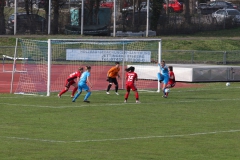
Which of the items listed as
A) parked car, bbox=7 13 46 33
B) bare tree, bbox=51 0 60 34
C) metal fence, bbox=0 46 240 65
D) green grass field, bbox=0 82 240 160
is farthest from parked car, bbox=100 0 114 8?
green grass field, bbox=0 82 240 160

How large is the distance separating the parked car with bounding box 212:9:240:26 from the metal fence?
16408mm

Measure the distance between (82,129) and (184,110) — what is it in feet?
21.2

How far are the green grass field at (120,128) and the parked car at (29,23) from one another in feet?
97.2

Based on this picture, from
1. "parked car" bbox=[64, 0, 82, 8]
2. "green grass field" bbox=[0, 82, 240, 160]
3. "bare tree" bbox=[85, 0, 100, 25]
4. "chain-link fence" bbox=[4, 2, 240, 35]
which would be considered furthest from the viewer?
"parked car" bbox=[64, 0, 82, 8]

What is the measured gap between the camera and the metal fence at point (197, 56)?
50.2 metres

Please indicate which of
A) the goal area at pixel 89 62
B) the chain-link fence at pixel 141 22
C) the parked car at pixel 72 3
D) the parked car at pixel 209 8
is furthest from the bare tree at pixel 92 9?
the goal area at pixel 89 62

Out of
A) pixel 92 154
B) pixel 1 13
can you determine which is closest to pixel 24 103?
pixel 92 154

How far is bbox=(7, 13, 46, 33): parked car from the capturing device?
6019 cm

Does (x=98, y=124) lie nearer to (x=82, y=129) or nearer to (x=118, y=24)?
(x=82, y=129)

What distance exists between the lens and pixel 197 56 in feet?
167

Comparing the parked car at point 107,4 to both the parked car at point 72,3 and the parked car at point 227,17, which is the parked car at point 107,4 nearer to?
the parked car at point 72,3

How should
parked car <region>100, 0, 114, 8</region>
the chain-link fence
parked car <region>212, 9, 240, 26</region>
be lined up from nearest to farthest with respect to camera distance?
the chain-link fence, parked car <region>212, 9, 240, 26</region>, parked car <region>100, 0, 114, 8</region>

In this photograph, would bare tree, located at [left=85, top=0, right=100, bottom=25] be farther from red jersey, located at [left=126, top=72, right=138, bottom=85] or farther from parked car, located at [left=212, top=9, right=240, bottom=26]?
red jersey, located at [left=126, top=72, right=138, bottom=85]

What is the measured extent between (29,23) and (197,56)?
1701 cm
